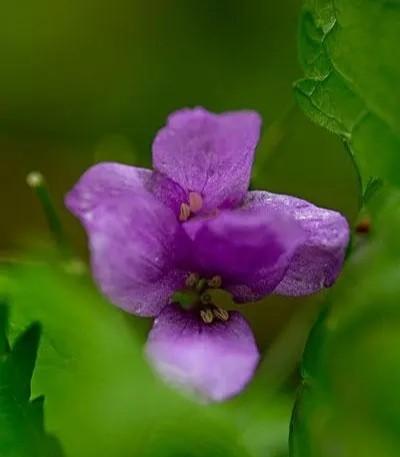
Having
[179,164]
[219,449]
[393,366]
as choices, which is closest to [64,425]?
[219,449]

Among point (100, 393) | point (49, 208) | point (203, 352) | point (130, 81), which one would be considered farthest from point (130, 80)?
point (203, 352)

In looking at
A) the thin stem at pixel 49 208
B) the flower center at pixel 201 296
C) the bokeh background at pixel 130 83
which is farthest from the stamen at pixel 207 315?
the bokeh background at pixel 130 83

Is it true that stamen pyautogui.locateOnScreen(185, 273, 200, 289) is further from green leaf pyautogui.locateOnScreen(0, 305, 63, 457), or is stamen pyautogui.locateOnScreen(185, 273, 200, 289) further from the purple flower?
green leaf pyautogui.locateOnScreen(0, 305, 63, 457)

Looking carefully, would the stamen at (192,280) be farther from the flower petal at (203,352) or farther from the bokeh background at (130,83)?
the bokeh background at (130,83)

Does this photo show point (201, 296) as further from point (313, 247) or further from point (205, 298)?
point (313, 247)

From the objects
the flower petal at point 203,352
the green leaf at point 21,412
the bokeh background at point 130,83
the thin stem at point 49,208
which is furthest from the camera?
the bokeh background at point 130,83

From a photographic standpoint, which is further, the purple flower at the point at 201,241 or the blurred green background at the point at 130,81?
the blurred green background at the point at 130,81

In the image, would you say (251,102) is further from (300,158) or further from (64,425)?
(64,425)
